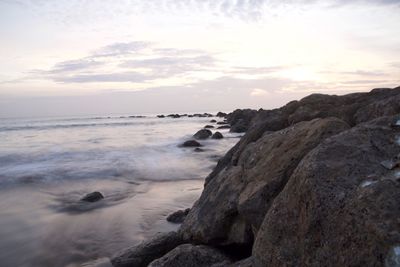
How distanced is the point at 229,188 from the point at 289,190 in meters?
2.49

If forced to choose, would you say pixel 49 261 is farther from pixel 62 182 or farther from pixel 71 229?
pixel 62 182

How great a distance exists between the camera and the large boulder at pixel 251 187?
16.5 feet

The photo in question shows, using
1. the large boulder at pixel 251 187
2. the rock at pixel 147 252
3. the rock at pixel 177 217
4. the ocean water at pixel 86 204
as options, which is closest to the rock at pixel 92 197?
the ocean water at pixel 86 204

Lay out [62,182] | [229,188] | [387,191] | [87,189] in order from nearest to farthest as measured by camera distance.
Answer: [387,191] < [229,188] < [87,189] < [62,182]

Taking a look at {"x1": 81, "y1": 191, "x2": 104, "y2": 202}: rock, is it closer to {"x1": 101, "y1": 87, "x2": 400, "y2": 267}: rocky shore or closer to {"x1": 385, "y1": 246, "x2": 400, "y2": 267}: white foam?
{"x1": 101, "y1": 87, "x2": 400, "y2": 267}: rocky shore

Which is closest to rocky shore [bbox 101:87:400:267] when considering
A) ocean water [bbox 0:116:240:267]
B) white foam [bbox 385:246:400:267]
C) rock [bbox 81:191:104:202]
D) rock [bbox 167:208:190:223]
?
white foam [bbox 385:246:400:267]

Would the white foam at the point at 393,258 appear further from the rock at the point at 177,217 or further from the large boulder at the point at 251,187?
the rock at the point at 177,217

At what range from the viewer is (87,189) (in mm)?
13688

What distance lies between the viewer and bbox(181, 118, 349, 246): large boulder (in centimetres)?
504

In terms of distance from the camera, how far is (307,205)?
355 centimetres

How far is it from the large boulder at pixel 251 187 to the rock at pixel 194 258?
0.36 meters

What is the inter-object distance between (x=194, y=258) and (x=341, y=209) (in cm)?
283

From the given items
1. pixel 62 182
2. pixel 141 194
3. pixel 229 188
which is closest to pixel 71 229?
pixel 141 194

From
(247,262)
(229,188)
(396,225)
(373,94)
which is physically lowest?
(247,262)
